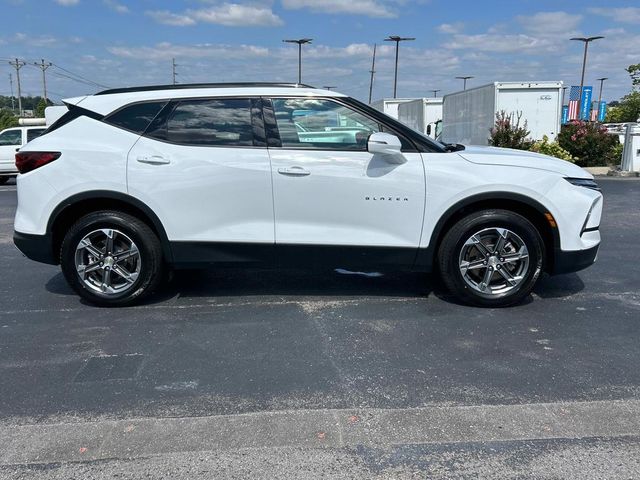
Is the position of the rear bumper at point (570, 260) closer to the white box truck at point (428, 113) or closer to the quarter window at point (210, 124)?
the quarter window at point (210, 124)

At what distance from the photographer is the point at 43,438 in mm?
3000

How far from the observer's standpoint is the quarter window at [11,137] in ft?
56.5

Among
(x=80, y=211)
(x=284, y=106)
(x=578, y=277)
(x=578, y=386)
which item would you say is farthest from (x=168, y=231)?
(x=578, y=277)

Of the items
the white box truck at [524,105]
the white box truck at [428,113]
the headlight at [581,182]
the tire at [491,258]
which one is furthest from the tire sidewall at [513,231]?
the white box truck at [428,113]

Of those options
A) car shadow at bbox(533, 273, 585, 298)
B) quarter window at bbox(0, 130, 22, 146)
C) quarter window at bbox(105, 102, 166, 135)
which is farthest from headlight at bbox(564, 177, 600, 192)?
quarter window at bbox(0, 130, 22, 146)

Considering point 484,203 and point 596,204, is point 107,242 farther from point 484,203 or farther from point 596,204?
point 596,204

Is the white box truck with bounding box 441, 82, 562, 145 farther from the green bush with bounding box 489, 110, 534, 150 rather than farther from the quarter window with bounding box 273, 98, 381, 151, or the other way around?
the quarter window with bounding box 273, 98, 381, 151

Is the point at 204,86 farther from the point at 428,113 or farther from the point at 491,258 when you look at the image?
the point at 428,113

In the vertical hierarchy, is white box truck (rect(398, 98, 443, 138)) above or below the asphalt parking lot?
above

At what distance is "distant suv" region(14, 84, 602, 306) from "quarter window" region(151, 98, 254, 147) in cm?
1

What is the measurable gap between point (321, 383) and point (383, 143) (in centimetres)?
192

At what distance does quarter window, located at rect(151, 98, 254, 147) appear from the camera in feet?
15.6

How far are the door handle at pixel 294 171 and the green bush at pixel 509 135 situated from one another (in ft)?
45.6

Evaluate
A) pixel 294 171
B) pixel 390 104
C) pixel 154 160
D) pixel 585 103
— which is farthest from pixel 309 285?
pixel 585 103
